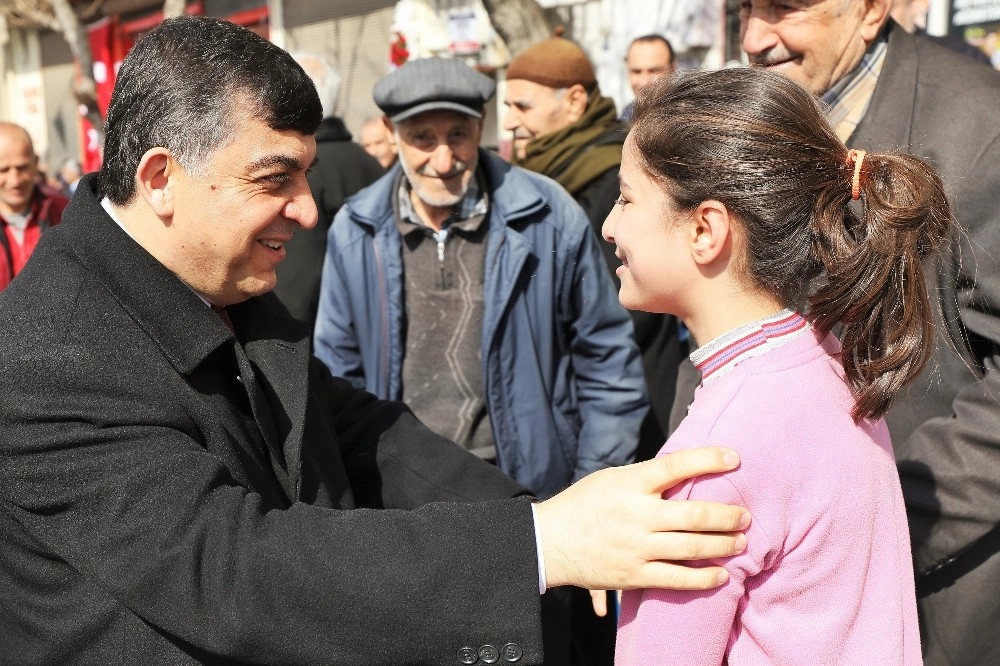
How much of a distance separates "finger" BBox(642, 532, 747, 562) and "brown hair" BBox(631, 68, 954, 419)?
0.99ft

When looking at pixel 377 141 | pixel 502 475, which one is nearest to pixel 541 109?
pixel 502 475

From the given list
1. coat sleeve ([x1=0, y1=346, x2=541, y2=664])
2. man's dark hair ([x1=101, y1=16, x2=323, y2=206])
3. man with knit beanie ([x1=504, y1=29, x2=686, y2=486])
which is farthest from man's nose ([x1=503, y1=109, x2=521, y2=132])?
coat sleeve ([x1=0, y1=346, x2=541, y2=664])

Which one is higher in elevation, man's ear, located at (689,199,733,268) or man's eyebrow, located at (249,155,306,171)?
man's eyebrow, located at (249,155,306,171)

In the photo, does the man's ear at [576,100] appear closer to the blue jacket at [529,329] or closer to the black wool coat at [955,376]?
the blue jacket at [529,329]

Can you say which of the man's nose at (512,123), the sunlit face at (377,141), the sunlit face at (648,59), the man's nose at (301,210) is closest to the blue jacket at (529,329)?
the man's nose at (301,210)

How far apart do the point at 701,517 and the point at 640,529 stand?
0.34 feet

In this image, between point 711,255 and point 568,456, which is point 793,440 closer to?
point 711,255

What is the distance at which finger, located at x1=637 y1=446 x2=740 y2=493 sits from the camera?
141cm

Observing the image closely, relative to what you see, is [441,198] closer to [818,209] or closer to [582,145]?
[582,145]

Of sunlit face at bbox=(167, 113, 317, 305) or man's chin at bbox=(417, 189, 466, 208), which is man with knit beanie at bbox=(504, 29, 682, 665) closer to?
man's chin at bbox=(417, 189, 466, 208)

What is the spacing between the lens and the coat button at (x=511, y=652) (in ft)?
5.19

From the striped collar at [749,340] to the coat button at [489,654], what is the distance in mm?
522

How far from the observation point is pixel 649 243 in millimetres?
1639

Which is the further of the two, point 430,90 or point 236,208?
point 430,90
